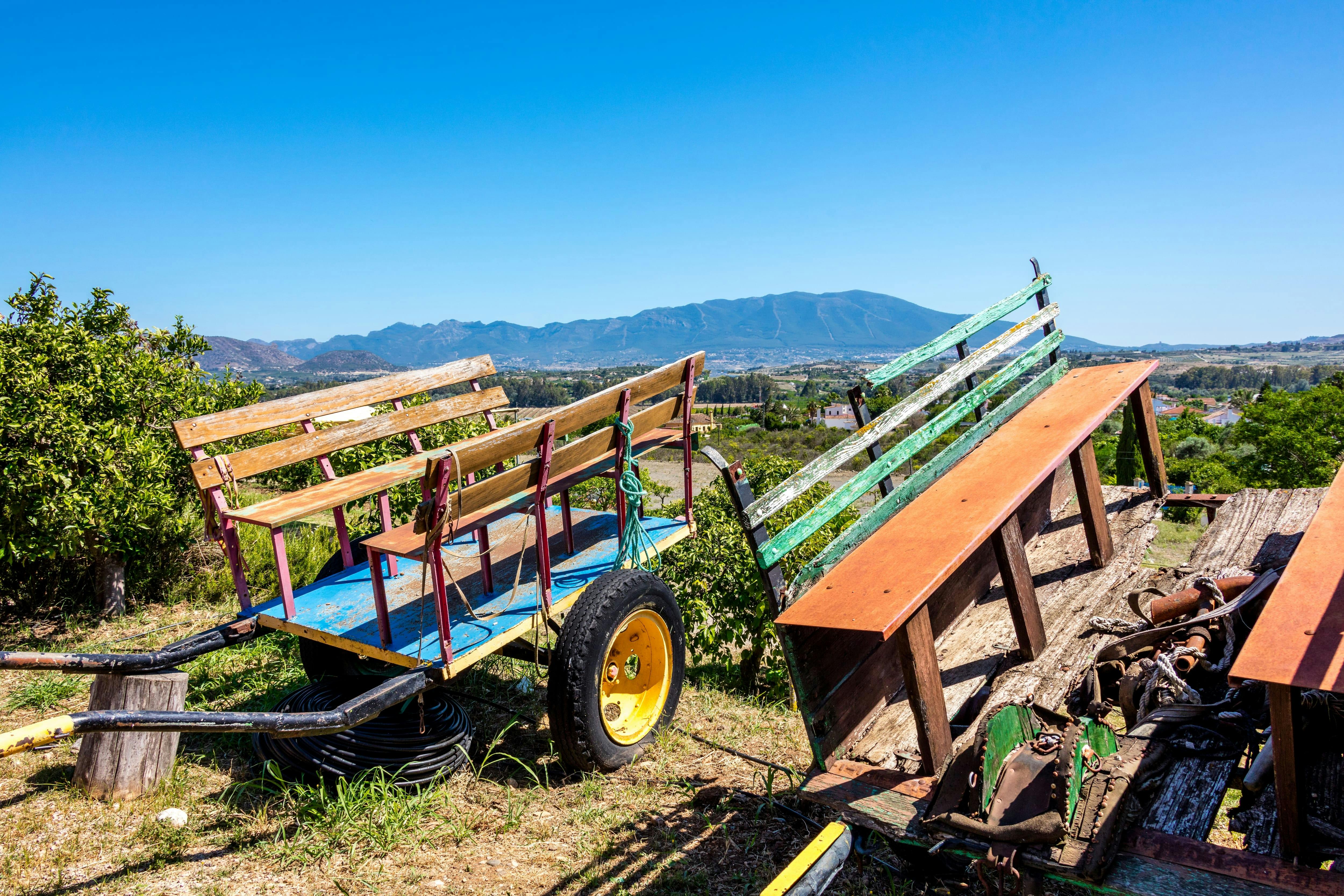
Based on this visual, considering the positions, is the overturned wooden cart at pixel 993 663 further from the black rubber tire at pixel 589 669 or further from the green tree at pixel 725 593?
the green tree at pixel 725 593

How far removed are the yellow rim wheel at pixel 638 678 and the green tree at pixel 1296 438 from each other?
737 inches

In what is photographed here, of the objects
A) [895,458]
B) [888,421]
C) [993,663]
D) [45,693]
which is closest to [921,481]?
[895,458]

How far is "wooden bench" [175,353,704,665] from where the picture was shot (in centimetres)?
328

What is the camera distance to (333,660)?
4.69m

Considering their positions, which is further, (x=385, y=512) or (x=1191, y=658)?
(x=385, y=512)

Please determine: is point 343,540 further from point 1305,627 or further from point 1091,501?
point 1305,627

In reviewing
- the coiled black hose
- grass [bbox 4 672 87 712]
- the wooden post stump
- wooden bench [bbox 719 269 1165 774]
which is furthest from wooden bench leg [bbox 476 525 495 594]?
grass [bbox 4 672 87 712]

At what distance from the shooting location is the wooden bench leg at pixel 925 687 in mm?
2312

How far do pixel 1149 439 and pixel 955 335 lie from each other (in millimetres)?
1430

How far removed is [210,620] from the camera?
646 cm

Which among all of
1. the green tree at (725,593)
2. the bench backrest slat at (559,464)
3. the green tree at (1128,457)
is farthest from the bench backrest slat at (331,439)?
the green tree at (1128,457)

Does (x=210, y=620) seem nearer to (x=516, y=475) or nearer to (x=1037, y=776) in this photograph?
(x=516, y=475)

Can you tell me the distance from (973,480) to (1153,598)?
0.91 metres

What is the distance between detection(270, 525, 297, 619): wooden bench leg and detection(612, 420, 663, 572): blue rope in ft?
5.22
